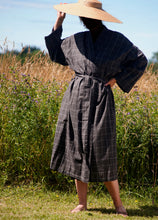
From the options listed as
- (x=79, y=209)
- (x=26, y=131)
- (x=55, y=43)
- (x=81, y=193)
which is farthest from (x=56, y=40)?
(x=79, y=209)

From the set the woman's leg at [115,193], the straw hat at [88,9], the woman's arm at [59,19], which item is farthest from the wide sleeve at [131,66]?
the woman's leg at [115,193]

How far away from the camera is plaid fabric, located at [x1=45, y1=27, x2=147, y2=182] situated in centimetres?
287

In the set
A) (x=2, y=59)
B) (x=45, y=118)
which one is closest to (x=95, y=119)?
(x=45, y=118)

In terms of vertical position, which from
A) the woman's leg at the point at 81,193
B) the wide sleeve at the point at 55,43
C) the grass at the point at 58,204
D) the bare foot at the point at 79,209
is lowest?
the grass at the point at 58,204

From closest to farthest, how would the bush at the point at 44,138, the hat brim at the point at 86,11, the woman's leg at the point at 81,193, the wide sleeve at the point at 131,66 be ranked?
the hat brim at the point at 86,11 → the wide sleeve at the point at 131,66 → the woman's leg at the point at 81,193 → the bush at the point at 44,138

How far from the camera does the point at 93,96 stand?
2.88m

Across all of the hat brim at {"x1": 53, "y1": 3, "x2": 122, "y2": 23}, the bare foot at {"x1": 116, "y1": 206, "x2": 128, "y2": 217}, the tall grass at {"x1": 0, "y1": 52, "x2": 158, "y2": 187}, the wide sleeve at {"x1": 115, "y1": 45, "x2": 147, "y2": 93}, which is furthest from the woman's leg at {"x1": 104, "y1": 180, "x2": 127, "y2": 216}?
the hat brim at {"x1": 53, "y1": 3, "x2": 122, "y2": 23}

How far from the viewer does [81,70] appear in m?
2.95

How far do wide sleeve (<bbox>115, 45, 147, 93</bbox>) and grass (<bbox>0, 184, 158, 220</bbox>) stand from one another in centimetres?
124

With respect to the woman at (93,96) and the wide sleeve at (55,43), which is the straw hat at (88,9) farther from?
the wide sleeve at (55,43)

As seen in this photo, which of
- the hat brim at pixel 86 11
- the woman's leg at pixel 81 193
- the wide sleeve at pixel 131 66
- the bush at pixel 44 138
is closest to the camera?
the hat brim at pixel 86 11

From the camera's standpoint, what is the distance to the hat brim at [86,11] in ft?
9.36

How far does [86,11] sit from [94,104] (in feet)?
2.64

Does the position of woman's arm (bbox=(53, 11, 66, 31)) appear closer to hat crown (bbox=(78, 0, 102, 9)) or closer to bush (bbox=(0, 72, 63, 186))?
hat crown (bbox=(78, 0, 102, 9))
